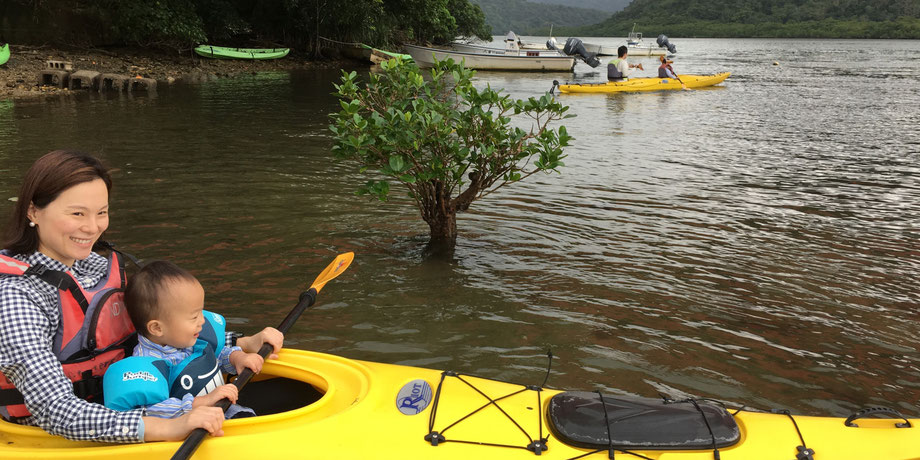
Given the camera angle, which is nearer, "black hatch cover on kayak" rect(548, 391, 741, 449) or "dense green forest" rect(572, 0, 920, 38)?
"black hatch cover on kayak" rect(548, 391, 741, 449)

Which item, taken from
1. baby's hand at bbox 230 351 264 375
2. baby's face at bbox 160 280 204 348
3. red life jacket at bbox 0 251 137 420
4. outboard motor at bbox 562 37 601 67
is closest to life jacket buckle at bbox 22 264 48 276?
red life jacket at bbox 0 251 137 420

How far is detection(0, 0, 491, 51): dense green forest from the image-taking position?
23.0 metres

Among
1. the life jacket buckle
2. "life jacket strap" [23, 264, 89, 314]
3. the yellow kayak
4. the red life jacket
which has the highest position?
the yellow kayak

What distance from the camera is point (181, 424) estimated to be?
2428 mm

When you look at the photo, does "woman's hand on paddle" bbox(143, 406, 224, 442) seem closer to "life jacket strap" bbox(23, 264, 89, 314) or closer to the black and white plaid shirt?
the black and white plaid shirt

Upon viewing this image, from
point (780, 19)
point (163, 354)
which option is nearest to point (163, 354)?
point (163, 354)

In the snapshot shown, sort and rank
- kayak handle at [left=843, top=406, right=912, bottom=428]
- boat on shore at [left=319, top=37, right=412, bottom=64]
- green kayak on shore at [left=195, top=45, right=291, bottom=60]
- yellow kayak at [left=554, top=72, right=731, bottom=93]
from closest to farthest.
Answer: kayak handle at [left=843, top=406, right=912, bottom=428] → yellow kayak at [left=554, top=72, right=731, bottom=93] → green kayak on shore at [left=195, top=45, right=291, bottom=60] → boat on shore at [left=319, top=37, right=412, bottom=64]

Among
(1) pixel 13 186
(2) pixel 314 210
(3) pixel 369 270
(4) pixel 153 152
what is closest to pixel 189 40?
(4) pixel 153 152

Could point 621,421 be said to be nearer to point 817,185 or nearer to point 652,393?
point 652,393

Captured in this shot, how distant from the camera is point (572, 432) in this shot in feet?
8.75

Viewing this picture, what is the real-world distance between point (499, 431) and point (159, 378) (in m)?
1.38

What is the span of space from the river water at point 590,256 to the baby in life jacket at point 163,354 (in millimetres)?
1516

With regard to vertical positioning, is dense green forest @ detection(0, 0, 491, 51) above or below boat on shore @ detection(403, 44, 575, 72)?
above

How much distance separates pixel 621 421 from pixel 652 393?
112 centimetres
